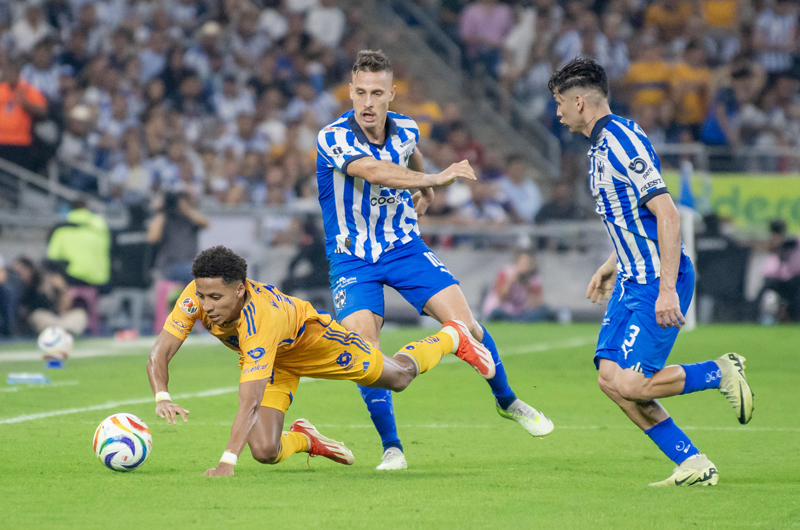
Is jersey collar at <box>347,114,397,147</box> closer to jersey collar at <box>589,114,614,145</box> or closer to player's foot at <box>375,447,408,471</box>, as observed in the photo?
jersey collar at <box>589,114,614,145</box>

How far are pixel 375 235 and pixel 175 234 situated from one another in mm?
Result: 9605

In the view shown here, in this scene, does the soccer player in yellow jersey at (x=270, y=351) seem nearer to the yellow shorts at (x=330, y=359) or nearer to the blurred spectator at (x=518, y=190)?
the yellow shorts at (x=330, y=359)

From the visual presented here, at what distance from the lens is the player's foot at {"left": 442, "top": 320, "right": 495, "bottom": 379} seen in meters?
6.56

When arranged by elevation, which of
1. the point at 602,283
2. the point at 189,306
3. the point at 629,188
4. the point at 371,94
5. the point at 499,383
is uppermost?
the point at 371,94

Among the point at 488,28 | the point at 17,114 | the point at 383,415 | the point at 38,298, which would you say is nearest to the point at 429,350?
the point at 383,415

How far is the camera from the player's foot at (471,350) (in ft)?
21.5

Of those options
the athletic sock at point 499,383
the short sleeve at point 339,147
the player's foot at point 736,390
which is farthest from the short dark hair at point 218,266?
the player's foot at point 736,390

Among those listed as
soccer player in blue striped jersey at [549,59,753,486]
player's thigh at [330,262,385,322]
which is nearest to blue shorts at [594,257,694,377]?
soccer player in blue striped jersey at [549,59,753,486]

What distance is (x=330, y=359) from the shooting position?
5.98 metres

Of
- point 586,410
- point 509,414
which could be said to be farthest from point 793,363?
point 509,414

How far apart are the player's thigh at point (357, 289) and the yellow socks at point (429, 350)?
1.06 feet

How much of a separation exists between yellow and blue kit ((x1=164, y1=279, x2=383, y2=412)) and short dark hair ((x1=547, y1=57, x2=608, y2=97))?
5.75ft

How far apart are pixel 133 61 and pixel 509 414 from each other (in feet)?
→ 47.1

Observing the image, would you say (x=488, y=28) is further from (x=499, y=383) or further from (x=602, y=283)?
(x=602, y=283)
